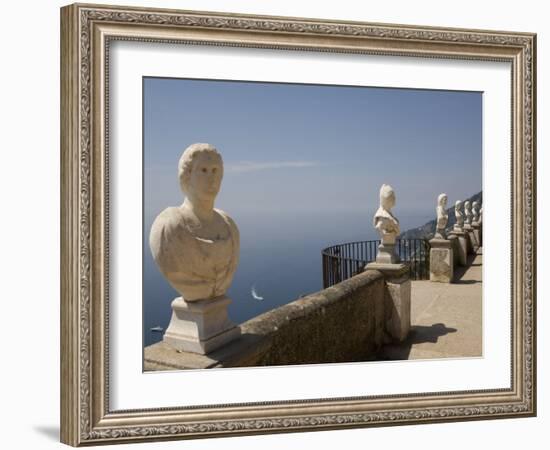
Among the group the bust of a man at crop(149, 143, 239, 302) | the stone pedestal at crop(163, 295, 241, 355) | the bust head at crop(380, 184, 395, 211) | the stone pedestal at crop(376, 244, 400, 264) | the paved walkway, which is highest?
the bust head at crop(380, 184, 395, 211)

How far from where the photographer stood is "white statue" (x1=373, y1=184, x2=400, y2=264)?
23.2ft

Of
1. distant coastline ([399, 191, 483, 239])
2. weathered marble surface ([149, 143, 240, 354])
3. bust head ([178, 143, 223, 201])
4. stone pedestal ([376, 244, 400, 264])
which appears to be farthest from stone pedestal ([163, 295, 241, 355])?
stone pedestal ([376, 244, 400, 264])

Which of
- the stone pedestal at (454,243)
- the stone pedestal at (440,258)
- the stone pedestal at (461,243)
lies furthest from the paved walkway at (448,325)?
the stone pedestal at (454,243)

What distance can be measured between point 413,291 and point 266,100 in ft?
18.0

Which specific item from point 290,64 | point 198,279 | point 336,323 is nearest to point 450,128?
point 290,64

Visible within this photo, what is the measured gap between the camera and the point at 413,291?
930 cm

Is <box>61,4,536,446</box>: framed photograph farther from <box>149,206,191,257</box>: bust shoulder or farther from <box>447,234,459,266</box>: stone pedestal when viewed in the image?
<box>447,234,459,266</box>: stone pedestal

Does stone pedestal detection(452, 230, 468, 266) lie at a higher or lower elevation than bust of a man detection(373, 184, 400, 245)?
lower

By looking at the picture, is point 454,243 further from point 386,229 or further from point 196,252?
point 196,252

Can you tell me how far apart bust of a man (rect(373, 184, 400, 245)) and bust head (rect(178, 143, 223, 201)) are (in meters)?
3.18

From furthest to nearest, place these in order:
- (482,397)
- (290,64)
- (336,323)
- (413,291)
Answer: (413,291) → (336,323) → (482,397) → (290,64)

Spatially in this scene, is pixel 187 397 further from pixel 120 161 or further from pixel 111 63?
pixel 111 63

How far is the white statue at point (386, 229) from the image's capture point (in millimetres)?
7059

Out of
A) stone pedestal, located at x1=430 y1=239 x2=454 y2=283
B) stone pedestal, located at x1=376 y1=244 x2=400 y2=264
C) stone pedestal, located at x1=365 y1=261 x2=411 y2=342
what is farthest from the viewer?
stone pedestal, located at x1=430 y1=239 x2=454 y2=283
